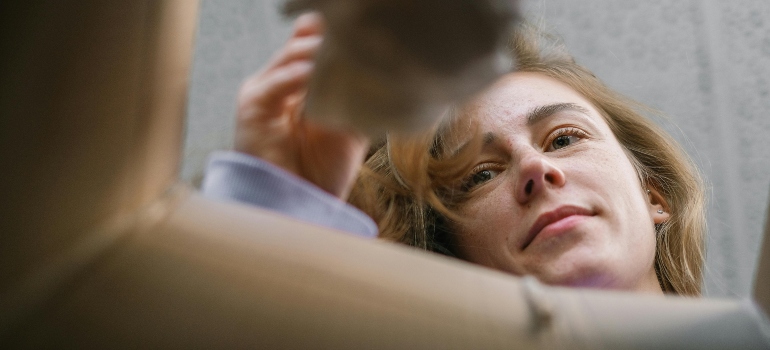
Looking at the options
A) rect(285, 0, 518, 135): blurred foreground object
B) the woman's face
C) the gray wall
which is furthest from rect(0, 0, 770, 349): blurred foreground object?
the gray wall

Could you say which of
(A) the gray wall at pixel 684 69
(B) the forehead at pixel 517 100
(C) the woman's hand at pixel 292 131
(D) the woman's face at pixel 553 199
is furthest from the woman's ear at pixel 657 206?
(C) the woman's hand at pixel 292 131

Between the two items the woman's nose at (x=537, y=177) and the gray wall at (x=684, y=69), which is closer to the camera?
the woman's nose at (x=537, y=177)

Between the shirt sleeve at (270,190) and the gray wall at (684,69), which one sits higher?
the gray wall at (684,69)

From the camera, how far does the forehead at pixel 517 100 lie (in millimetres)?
678

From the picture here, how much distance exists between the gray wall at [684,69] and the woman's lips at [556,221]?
1.60ft

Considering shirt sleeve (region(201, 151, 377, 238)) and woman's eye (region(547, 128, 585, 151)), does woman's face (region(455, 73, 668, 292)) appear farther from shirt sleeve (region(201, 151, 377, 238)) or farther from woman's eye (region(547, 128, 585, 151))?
shirt sleeve (region(201, 151, 377, 238))

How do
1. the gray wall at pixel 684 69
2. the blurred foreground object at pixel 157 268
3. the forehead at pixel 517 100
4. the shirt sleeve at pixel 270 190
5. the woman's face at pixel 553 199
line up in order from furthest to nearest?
the gray wall at pixel 684 69 < the forehead at pixel 517 100 < the woman's face at pixel 553 199 < the shirt sleeve at pixel 270 190 < the blurred foreground object at pixel 157 268

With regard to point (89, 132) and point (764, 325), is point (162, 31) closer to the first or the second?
point (89, 132)

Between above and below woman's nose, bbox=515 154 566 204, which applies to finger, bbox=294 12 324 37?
above

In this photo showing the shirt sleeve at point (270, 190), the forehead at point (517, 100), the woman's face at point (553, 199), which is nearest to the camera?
the shirt sleeve at point (270, 190)

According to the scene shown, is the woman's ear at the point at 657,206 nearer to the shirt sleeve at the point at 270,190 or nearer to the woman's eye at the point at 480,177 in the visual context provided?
the woman's eye at the point at 480,177

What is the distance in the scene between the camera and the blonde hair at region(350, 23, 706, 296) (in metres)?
0.72

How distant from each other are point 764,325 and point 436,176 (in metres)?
0.43

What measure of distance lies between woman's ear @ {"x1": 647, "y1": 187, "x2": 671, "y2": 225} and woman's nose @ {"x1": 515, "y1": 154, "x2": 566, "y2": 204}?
0.57 ft
